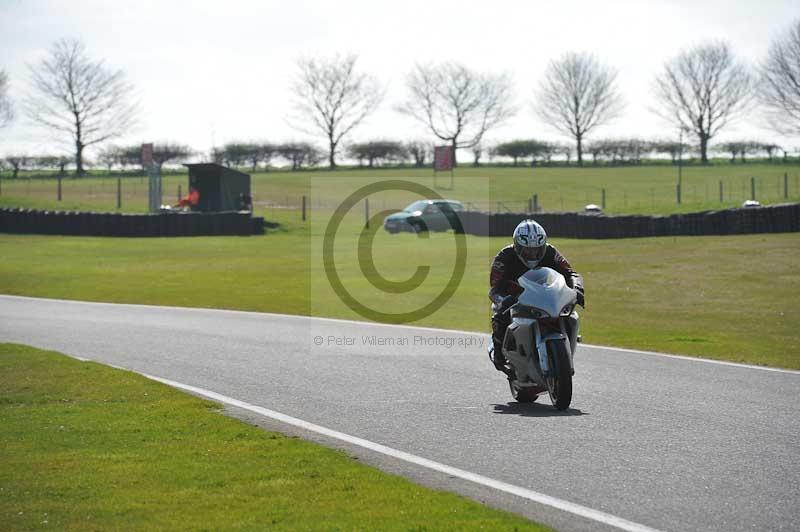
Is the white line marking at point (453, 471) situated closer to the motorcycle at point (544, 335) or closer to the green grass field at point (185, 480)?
the green grass field at point (185, 480)

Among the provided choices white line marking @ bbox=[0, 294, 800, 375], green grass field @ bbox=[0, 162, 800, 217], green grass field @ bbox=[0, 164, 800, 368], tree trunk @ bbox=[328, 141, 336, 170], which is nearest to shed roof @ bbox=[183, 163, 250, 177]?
green grass field @ bbox=[0, 164, 800, 368]

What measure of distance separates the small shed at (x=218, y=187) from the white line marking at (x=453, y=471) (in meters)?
42.3

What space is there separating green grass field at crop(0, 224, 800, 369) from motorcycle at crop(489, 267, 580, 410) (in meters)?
4.77

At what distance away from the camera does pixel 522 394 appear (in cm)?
957

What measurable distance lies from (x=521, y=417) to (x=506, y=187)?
7082 centimetres

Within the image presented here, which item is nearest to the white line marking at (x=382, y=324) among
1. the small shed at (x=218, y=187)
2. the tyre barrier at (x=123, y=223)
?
the tyre barrier at (x=123, y=223)

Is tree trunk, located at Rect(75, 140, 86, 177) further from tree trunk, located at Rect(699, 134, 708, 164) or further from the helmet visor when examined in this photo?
the helmet visor

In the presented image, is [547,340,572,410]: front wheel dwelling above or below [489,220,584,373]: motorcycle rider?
below

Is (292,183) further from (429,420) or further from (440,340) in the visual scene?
(429,420)

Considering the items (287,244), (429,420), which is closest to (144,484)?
(429,420)

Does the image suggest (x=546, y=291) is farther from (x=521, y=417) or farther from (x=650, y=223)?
(x=650, y=223)

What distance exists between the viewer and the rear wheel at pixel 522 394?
9.49 m

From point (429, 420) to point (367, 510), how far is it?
2850 mm

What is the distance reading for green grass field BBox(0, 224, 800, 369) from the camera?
1648cm
